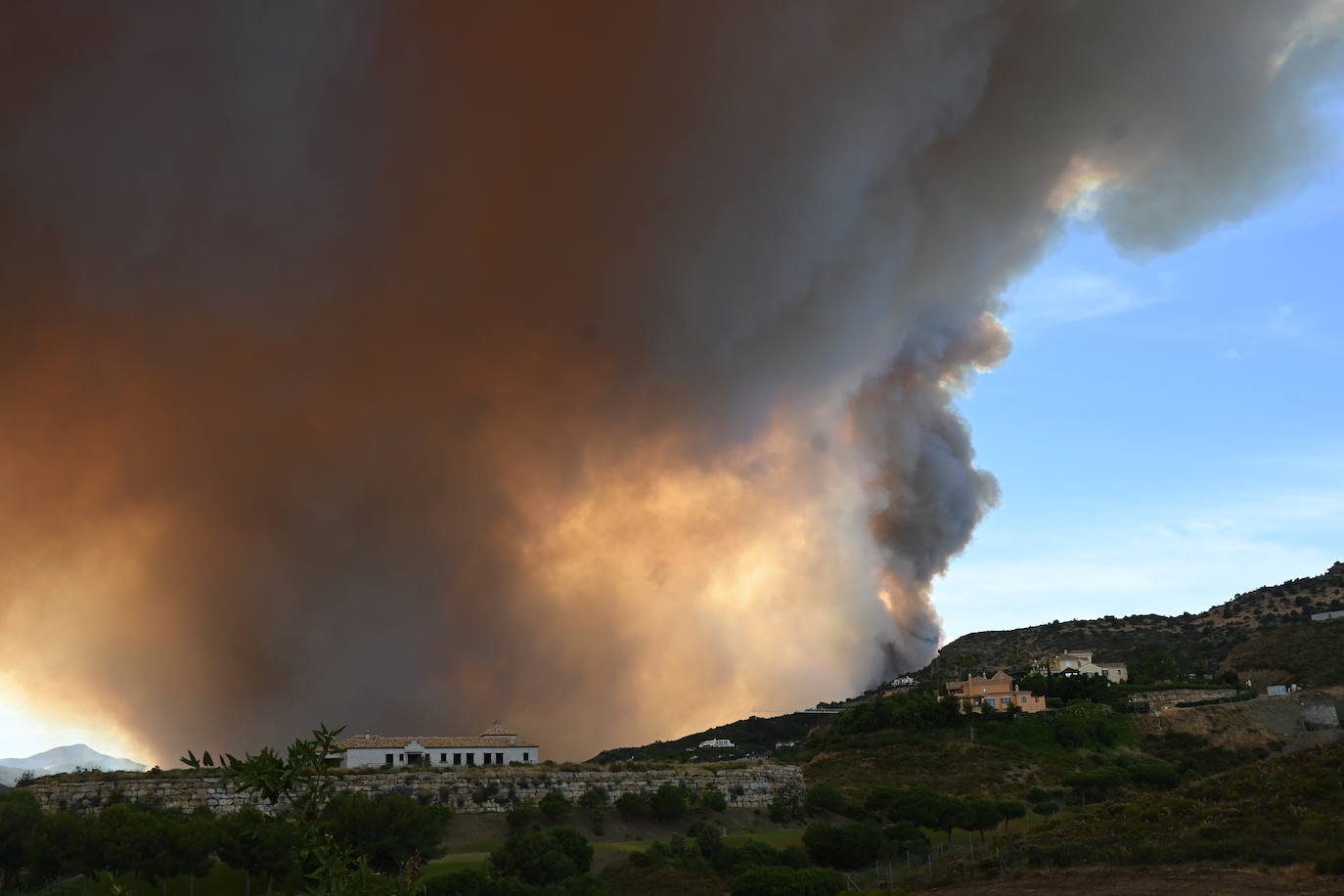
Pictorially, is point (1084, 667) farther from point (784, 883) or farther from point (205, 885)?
point (205, 885)

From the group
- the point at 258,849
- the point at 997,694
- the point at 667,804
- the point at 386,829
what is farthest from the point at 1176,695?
the point at 258,849

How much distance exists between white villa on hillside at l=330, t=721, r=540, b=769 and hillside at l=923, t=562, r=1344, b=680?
58.7 m

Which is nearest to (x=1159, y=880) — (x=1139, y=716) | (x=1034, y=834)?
(x=1034, y=834)

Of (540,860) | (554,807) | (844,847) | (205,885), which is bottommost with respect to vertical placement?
(844,847)

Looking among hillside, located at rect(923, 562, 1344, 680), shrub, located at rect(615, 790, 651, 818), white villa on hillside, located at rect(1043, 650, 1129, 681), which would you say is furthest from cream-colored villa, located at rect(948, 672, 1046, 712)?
shrub, located at rect(615, 790, 651, 818)

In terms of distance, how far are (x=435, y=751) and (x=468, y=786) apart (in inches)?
537

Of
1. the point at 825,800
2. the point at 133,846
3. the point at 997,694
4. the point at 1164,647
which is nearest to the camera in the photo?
the point at 133,846

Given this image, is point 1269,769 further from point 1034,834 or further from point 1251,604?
point 1251,604

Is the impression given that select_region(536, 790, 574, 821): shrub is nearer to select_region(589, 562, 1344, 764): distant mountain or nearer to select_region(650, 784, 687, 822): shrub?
select_region(650, 784, 687, 822): shrub

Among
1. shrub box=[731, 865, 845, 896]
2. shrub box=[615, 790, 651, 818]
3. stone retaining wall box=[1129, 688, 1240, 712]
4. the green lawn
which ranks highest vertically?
stone retaining wall box=[1129, 688, 1240, 712]

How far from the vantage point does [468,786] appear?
53.4 metres

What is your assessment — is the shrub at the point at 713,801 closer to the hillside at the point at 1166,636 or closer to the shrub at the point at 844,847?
the shrub at the point at 844,847

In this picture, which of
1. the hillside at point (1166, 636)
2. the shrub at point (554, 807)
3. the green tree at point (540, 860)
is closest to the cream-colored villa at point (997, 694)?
the hillside at point (1166, 636)

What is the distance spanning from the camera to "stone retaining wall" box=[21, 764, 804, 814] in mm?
48031
